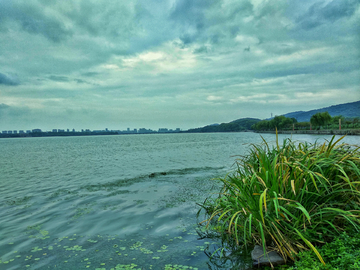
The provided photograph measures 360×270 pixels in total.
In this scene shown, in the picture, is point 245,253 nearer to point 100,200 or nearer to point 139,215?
point 139,215

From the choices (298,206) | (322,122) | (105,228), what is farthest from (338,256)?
(322,122)

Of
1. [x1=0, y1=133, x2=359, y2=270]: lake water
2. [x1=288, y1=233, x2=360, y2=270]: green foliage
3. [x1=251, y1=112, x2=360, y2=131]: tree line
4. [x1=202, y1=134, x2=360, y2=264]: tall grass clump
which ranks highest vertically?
[x1=251, y1=112, x2=360, y2=131]: tree line

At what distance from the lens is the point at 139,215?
963cm

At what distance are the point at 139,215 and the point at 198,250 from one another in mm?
3980

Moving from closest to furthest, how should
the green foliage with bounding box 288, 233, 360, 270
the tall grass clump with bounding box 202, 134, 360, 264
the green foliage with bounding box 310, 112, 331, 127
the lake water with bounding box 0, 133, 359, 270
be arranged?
the green foliage with bounding box 288, 233, 360, 270 → the tall grass clump with bounding box 202, 134, 360, 264 → the lake water with bounding box 0, 133, 359, 270 → the green foliage with bounding box 310, 112, 331, 127

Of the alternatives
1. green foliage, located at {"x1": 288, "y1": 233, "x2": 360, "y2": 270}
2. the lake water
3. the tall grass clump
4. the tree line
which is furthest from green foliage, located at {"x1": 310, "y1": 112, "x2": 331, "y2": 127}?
green foliage, located at {"x1": 288, "y1": 233, "x2": 360, "y2": 270}

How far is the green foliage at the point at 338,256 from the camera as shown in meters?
3.91

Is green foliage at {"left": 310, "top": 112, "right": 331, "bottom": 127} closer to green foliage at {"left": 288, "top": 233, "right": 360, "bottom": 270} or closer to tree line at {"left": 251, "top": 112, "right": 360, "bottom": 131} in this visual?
tree line at {"left": 251, "top": 112, "right": 360, "bottom": 131}

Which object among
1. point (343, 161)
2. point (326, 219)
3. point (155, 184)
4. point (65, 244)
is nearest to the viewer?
point (326, 219)

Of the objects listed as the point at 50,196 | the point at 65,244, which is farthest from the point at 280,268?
the point at 50,196

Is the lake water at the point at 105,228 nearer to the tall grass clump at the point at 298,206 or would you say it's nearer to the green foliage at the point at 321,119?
the tall grass clump at the point at 298,206

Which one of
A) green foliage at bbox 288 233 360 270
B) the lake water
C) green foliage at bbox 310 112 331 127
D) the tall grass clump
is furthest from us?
green foliage at bbox 310 112 331 127

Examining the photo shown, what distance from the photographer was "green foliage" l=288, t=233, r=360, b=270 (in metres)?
3.91

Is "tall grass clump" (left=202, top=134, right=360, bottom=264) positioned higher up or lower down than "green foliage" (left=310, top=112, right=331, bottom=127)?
lower down
